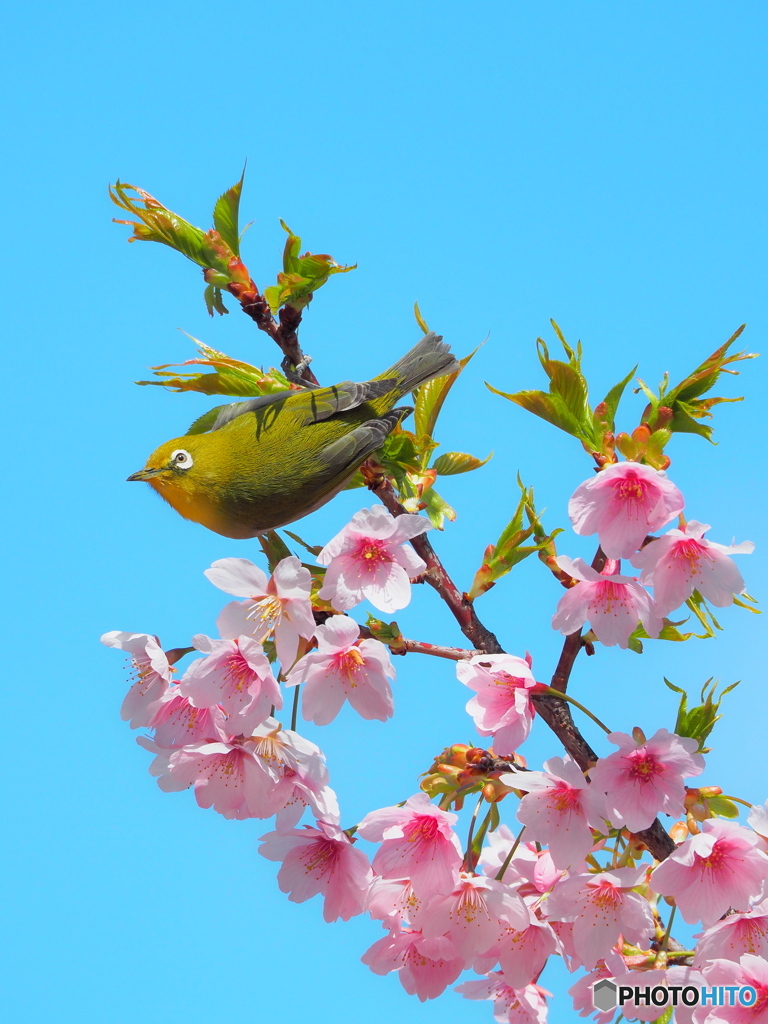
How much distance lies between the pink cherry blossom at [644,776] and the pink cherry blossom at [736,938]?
332mm

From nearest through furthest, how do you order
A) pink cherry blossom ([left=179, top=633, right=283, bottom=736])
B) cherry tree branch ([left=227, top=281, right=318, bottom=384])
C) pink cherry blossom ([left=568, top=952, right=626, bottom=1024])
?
pink cherry blossom ([left=179, top=633, right=283, bottom=736]) → pink cherry blossom ([left=568, top=952, right=626, bottom=1024]) → cherry tree branch ([left=227, top=281, right=318, bottom=384])

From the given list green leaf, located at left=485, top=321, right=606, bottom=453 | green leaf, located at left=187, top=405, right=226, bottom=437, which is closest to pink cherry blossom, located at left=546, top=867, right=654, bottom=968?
green leaf, located at left=485, top=321, right=606, bottom=453

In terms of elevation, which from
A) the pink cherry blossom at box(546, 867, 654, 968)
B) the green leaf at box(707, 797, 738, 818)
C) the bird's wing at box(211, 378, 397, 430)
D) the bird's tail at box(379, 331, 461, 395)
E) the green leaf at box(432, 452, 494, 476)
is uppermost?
the bird's tail at box(379, 331, 461, 395)

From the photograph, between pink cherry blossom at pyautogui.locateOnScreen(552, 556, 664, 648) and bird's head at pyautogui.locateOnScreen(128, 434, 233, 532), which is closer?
pink cherry blossom at pyautogui.locateOnScreen(552, 556, 664, 648)

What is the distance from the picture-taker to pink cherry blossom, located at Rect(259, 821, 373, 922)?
2.31m

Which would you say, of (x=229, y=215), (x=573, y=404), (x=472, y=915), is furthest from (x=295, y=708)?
(x=229, y=215)

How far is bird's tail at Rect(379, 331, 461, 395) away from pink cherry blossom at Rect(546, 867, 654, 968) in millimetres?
1743

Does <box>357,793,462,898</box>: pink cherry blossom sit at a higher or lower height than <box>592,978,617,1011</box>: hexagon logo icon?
higher

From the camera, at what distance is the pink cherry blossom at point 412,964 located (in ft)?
7.77

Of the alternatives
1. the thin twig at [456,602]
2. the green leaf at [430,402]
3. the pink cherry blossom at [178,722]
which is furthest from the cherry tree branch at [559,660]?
the pink cherry blossom at [178,722]

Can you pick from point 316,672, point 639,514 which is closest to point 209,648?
point 316,672

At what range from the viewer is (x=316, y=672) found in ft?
7.17

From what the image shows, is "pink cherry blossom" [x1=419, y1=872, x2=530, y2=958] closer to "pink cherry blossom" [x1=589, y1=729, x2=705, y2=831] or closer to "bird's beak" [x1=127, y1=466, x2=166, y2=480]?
"pink cherry blossom" [x1=589, y1=729, x2=705, y2=831]

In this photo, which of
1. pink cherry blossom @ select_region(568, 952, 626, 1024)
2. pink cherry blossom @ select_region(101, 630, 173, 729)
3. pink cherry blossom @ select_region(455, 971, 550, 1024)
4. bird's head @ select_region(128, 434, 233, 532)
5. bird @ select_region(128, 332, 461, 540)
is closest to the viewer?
pink cherry blossom @ select_region(101, 630, 173, 729)
